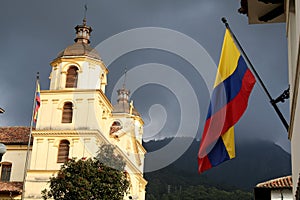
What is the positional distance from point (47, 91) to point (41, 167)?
585 centimetres

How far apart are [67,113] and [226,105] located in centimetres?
3523

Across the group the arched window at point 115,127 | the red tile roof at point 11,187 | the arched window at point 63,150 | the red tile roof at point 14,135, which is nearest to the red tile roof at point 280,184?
the arched window at point 63,150

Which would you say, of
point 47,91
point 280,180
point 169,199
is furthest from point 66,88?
point 169,199

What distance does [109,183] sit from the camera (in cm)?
3225

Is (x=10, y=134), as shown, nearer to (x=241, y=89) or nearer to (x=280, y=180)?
(x=280, y=180)

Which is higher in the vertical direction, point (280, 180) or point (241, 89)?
point (280, 180)

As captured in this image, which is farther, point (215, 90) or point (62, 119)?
point (62, 119)

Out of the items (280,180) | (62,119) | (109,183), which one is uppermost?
(62,119)

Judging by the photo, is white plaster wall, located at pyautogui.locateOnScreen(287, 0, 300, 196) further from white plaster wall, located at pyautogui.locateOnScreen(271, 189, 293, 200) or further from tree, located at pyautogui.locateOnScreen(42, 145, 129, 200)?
tree, located at pyautogui.locateOnScreen(42, 145, 129, 200)

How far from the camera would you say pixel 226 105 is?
31.4ft

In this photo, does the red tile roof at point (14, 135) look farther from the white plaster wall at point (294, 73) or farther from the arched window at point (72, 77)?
the white plaster wall at point (294, 73)

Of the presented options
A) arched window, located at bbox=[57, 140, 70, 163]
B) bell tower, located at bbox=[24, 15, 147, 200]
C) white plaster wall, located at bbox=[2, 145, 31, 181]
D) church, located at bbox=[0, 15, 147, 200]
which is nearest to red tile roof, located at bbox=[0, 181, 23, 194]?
church, located at bbox=[0, 15, 147, 200]

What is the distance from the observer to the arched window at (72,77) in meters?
44.0

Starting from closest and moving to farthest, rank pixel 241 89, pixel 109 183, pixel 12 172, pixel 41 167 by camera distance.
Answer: pixel 241 89
pixel 109 183
pixel 41 167
pixel 12 172
